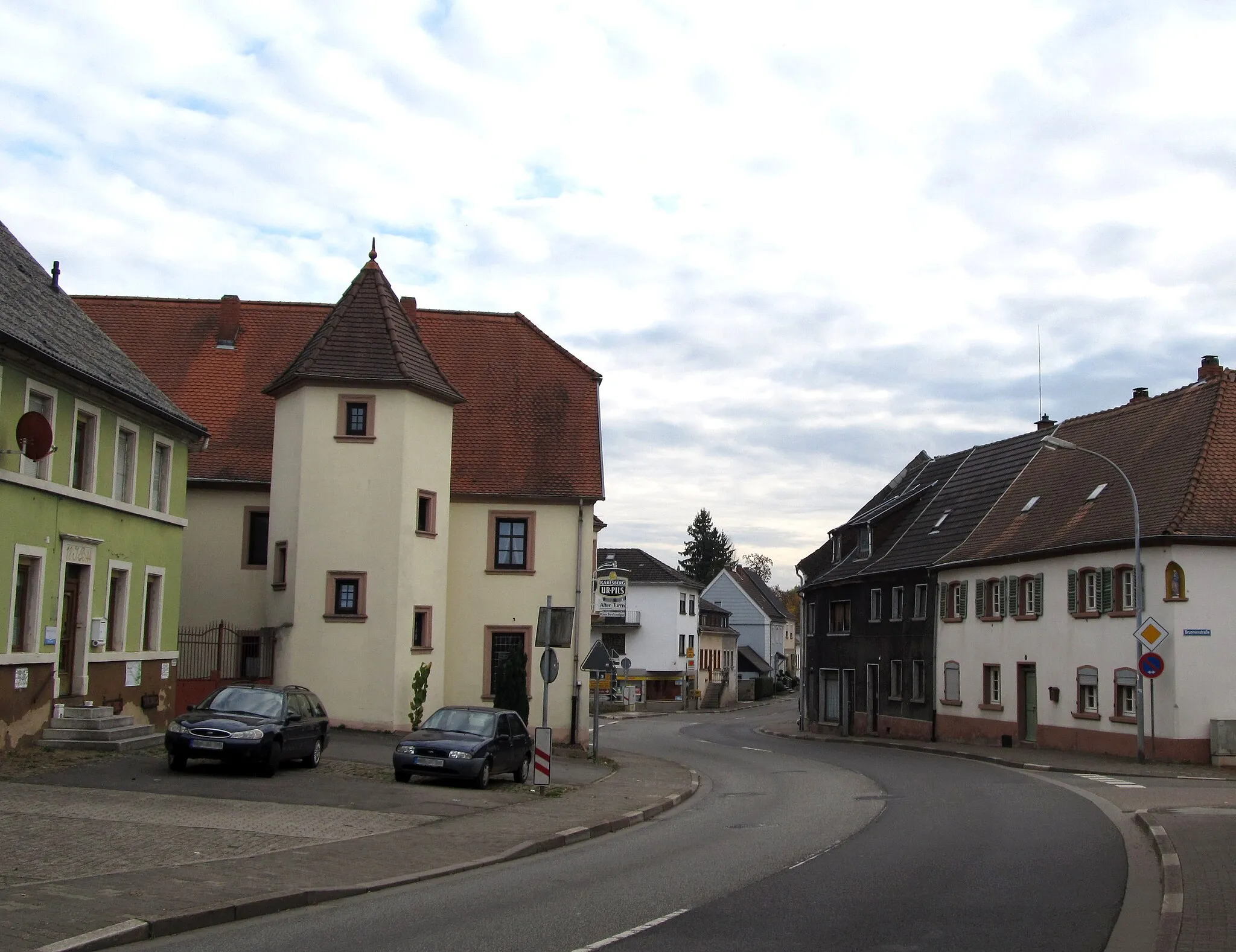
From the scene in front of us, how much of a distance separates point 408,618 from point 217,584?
6.45 metres

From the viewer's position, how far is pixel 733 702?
9444cm

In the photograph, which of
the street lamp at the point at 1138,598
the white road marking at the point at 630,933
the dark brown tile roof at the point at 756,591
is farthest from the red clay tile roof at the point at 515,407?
the dark brown tile roof at the point at 756,591

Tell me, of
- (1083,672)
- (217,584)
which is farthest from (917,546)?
(217,584)

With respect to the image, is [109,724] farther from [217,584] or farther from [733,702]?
[733,702]

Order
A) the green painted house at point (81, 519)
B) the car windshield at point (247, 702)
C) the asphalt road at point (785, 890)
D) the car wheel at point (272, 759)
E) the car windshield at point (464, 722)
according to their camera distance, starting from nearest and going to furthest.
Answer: the asphalt road at point (785, 890), the car wheel at point (272, 759), the car windshield at point (247, 702), the green painted house at point (81, 519), the car windshield at point (464, 722)

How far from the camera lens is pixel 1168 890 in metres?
12.0

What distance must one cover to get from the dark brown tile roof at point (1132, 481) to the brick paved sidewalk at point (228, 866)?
1826cm

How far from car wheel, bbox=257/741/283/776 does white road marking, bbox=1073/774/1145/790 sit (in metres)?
15.1

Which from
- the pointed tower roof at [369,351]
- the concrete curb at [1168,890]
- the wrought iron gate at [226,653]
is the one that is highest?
the pointed tower roof at [369,351]

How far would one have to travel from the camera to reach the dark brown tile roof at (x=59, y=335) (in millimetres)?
22094

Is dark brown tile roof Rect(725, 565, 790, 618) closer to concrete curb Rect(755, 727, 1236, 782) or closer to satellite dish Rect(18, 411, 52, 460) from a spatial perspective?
concrete curb Rect(755, 727, 1236, 782)

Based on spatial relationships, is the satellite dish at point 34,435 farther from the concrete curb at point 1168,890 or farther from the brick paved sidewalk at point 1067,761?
the brick paved sidewalk at point 1067,761

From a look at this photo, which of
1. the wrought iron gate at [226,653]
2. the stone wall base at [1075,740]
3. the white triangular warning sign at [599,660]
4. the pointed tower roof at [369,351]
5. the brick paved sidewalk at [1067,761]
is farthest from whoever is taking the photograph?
the pointed tower roof at [369,351]

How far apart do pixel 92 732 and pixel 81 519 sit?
397 cm
